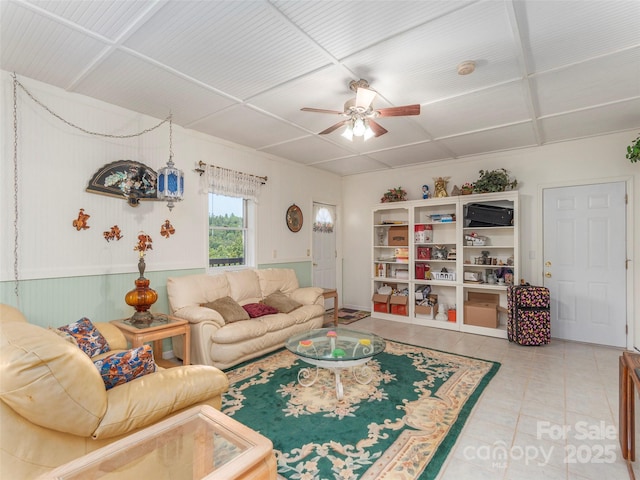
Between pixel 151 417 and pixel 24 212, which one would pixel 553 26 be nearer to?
pixel 151 417

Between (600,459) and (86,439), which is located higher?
(86,439)

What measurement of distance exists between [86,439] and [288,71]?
261 cm

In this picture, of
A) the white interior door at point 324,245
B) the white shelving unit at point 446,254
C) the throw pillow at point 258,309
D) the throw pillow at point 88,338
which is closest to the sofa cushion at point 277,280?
the throw pillow at point 258,309

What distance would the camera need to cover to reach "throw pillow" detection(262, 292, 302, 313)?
4.11 meters

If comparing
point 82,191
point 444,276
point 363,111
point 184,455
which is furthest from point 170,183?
point 444,276

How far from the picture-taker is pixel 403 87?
280 centimetres

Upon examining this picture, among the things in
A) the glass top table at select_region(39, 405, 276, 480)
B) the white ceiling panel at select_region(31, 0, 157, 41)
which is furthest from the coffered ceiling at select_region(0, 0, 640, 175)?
the glass top table at select_region(39, 405, 276, 480)

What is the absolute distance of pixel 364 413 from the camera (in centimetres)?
245

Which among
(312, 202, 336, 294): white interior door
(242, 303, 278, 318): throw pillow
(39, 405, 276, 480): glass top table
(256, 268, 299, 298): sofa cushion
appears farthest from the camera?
(312, 202, 336, 294): white interior door

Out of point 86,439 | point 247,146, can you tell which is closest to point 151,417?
point 86,439

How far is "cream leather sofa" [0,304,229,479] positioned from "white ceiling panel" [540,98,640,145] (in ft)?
14.8

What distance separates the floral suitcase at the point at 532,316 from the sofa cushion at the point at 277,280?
3.05 meters

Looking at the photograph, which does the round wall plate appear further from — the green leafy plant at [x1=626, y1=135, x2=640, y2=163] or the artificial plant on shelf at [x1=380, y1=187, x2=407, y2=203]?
the green leafy plant at [x1=626, y1=135, x2=640, y2=163]

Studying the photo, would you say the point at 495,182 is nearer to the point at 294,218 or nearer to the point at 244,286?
the point at 294,218
